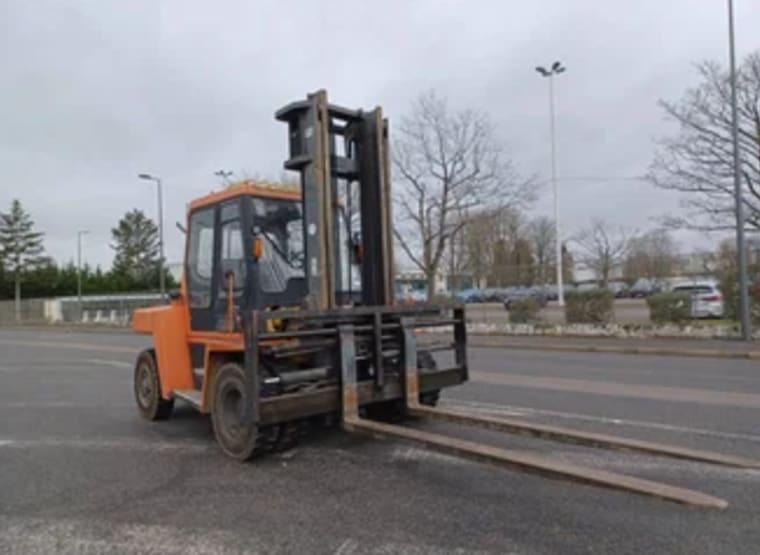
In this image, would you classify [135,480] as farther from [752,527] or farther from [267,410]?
[752,527]

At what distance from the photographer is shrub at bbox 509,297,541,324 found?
70.8ft

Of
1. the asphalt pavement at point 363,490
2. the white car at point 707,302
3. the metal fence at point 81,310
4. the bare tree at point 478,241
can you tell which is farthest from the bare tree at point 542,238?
the asphalt pavement at point 363,490

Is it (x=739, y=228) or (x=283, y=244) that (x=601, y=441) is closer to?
(x=283, y=244)

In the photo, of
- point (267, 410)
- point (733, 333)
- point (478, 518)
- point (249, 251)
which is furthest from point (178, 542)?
point (733, 333)

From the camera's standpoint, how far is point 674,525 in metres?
4.22

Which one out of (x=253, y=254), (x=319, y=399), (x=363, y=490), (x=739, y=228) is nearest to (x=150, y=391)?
(x=253, y=254)

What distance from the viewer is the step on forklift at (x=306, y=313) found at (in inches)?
225

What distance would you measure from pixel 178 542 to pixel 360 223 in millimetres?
3911

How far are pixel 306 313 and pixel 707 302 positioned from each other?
16.7 m

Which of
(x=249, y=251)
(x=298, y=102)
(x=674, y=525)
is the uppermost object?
(x=298, y=102)

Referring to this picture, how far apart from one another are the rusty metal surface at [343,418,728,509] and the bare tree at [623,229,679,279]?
23.7 metres

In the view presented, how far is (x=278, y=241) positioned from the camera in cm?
667

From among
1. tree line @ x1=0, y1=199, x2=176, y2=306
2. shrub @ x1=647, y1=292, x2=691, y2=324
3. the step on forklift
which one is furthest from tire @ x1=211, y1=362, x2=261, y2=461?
tree line @ x1=0, y1=199, x2=176, y2=306

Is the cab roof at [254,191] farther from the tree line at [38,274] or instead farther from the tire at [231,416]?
the tree line at [38,274]
